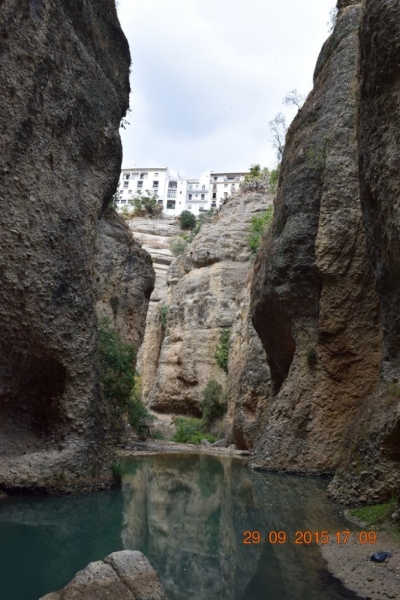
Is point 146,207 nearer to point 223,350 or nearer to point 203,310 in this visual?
point 203,310

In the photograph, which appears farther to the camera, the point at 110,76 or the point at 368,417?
the point at 110,76

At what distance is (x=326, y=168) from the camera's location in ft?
54.9

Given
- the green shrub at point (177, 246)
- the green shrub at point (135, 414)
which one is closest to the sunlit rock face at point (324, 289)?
the green shrub at point (135, 414)

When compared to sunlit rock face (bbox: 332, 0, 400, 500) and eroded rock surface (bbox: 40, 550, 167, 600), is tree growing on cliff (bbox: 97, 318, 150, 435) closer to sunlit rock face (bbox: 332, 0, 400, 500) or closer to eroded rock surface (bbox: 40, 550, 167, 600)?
sunlit rock face (bbox: 332, 0, 400, 500)

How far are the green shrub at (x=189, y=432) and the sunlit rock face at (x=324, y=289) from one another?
45.4ft

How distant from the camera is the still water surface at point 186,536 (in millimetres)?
5969

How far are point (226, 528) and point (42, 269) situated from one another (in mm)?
6454

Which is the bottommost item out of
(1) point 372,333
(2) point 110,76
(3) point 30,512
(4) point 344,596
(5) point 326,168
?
(3) point 30,512

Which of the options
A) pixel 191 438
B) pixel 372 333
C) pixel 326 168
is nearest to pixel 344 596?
pixel 372 333

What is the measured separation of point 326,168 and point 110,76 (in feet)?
23.8

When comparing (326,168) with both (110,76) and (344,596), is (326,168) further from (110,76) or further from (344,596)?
(344,596)
